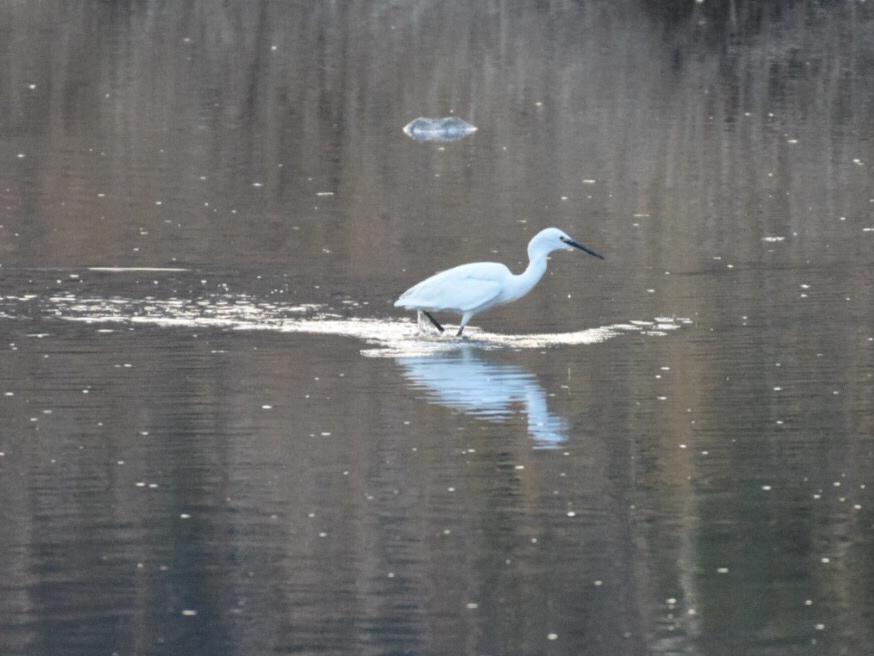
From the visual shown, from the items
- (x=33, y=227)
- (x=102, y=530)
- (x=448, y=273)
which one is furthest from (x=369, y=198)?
(x=102, y=530)

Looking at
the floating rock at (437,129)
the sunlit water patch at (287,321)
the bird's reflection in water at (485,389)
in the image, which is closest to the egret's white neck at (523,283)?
the sunlit water patch at (287,321)

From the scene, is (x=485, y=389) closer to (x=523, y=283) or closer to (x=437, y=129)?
(x=523, y=283)

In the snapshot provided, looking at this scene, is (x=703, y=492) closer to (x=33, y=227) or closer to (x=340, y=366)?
(x=340, y=366)

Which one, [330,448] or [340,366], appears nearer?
[330,448]

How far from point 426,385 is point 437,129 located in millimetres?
15818

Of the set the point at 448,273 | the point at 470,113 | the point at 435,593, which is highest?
the point at 470,113

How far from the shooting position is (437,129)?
2864 cm

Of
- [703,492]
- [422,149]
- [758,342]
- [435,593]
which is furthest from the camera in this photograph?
[422,149]

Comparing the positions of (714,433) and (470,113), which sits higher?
(470,113)

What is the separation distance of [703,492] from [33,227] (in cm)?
1108

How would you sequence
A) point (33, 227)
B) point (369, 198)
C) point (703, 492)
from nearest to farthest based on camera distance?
point (703, 492) → point (33, 227) → point (369, 198)

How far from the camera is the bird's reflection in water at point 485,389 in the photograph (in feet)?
39.5

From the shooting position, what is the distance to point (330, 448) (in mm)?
11242

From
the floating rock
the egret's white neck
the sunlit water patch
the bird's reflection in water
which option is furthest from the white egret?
the floating rock
